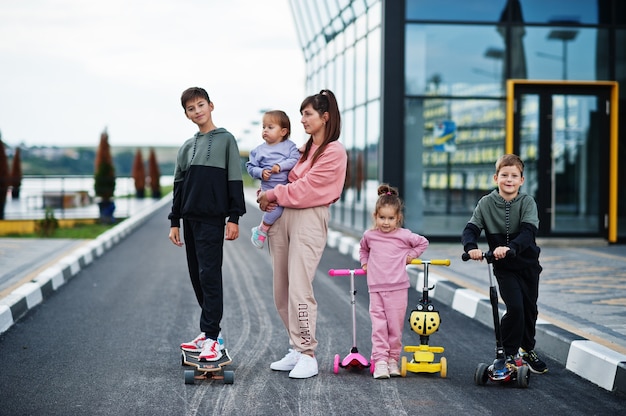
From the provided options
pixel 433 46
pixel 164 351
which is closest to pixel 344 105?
pixel 433 46

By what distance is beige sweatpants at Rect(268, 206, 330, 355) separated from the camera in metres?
5.33

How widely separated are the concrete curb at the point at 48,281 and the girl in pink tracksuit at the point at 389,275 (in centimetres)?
319

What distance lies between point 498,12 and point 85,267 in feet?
25.8

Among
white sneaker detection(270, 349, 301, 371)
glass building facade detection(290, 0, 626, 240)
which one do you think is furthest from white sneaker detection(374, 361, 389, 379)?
glass building facade detection(290, 0, 626, 240)

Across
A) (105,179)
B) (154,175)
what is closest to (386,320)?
(105,179)

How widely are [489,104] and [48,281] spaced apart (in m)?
8.12

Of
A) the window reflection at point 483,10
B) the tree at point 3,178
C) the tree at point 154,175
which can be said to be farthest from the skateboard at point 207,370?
the tree at point 154,175

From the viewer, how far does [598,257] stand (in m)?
12.3

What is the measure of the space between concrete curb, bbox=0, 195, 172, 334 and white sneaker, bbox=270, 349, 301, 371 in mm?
2580

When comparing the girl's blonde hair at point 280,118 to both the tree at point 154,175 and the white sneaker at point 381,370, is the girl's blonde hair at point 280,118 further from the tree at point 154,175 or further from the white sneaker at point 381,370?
the tree at point 154,175

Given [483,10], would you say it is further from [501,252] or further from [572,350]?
[501,252]

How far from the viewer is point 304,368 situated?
17.4 feet

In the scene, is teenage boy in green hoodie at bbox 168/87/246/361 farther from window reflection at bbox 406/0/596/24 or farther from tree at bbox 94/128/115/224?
tree at bbox 94/128/115/224

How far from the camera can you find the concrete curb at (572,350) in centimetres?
520
